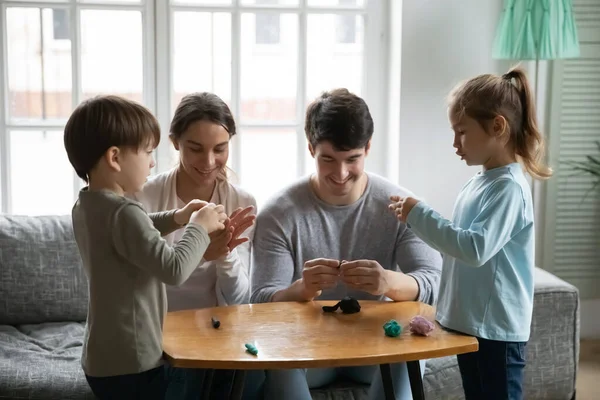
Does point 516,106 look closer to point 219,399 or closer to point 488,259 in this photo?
point 488,259

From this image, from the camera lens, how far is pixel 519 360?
2.04 meters

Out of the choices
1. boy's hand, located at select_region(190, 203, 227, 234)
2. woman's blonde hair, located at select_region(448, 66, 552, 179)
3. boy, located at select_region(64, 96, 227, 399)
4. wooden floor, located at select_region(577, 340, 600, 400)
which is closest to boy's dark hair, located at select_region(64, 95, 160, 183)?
boy, located at select_region(64, 96, 227, 399)

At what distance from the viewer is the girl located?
6.46ft

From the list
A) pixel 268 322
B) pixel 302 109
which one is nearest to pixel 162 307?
pixel 268 322

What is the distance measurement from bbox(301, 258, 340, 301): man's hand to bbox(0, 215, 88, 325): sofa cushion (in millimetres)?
1022

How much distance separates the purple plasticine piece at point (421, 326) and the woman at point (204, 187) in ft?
→ 1.89

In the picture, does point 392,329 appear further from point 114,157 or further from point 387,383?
point 114,157

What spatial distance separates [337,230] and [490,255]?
0.63 meters

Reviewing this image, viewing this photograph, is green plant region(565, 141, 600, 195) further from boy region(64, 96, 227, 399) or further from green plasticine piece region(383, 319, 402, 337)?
boy region(64, 96, 227, 399)

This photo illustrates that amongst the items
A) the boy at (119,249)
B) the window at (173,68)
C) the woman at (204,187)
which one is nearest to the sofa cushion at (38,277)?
the window at (173,68)

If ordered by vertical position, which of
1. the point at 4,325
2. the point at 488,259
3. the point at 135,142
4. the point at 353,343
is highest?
the point at 135,142

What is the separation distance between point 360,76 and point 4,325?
1.64 meters

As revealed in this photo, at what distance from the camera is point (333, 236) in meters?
2.47

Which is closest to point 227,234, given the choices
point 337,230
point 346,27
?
point 337,230
